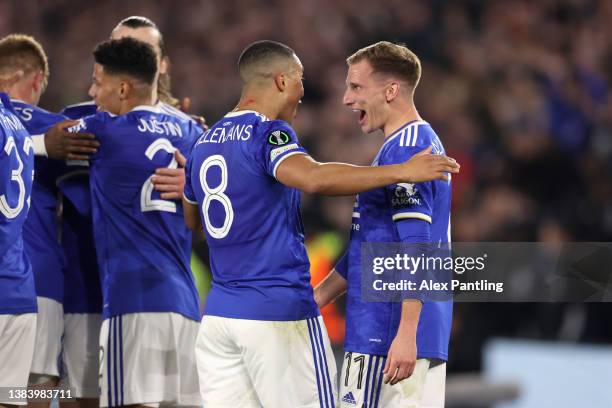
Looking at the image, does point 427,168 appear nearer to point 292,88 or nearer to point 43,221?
point 292,88

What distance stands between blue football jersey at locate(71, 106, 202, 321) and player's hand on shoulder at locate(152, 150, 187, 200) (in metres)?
0.04

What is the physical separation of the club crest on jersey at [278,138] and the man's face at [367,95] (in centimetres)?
44

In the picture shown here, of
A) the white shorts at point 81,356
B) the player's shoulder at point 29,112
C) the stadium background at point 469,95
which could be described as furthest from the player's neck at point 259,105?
the stadium background at point 469,95

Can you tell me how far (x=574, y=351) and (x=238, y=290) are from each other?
4.01m

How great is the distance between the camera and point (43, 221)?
4965 millimetres

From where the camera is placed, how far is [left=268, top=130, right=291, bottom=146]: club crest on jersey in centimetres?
375

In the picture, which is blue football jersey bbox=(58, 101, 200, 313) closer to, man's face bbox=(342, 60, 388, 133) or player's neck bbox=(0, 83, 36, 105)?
player's neck bbox=(0, 83, 36, 105)

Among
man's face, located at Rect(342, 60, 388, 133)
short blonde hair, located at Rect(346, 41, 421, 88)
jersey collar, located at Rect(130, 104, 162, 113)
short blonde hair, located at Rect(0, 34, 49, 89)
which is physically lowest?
man's face, located at Rect(342, 60, 388, 133)

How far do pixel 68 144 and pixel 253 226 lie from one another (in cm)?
141

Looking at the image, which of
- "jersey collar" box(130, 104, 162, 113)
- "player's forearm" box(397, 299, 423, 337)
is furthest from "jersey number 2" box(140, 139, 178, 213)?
"player's forearm" box(397, 299, 423, 337)

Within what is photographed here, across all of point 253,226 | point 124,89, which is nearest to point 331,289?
point 253,226

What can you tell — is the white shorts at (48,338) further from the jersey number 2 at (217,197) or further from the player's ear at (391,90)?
the player's ear at (391,90)

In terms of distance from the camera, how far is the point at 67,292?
513 cm

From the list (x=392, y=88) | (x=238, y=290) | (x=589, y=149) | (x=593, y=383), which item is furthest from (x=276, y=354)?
(x=589, y=149)
